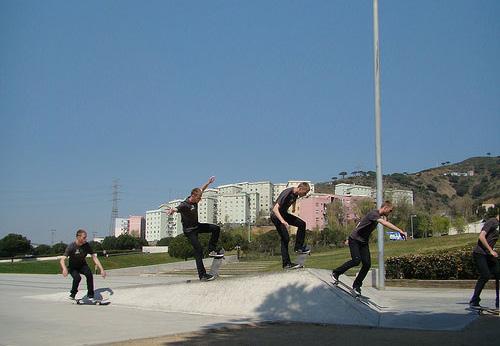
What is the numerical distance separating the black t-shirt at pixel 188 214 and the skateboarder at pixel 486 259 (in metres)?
5.95

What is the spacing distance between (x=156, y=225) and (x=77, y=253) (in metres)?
189

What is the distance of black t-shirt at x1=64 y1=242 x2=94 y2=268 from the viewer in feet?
41.8

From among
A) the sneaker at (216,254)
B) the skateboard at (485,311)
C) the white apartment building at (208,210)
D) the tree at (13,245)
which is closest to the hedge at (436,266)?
the skateboard at (485,311)

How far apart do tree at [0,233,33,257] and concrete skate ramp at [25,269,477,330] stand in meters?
80.3

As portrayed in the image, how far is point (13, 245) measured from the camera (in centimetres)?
8462

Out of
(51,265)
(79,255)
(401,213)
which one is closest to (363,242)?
(79,255)

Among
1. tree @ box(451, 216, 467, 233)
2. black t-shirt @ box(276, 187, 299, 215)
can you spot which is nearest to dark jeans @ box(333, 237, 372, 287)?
black t-shirt @ box(276, 187, 299, 215)

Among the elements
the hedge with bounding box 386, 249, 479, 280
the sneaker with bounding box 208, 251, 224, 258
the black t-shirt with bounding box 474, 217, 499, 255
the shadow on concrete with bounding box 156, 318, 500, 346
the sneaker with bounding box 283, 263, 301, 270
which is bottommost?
the shadow on concrete with bounding box 156, 318, 500, 346

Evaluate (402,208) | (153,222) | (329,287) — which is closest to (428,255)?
(329,287)

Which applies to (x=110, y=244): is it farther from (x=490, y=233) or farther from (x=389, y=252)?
(x=490, y=233)

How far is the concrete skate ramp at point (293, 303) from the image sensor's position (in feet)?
28.9

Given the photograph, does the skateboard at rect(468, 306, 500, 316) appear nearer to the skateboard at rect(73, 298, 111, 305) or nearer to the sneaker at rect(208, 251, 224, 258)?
the sneaker at rect(208, 251, 224, 258)

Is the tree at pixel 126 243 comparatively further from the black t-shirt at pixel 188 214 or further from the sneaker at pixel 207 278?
the black t-shirt at pixel 188 214

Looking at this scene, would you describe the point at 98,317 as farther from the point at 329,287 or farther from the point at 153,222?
the point at 153,222
